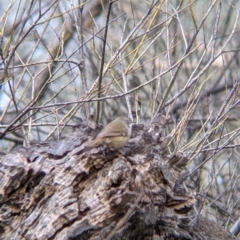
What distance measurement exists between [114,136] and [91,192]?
383 millimetres

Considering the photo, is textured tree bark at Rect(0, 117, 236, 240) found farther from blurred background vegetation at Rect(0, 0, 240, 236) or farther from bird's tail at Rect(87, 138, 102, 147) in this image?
blurred background vegetation at Rect(0, 0, 240, 236)

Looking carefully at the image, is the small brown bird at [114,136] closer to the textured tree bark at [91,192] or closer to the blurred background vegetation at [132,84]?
the textured tree bark at [91,192]

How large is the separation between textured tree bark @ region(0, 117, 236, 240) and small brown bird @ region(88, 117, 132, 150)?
0.13 ft

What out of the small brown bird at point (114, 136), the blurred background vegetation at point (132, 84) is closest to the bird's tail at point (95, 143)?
the small brown bird at point (114, 136)

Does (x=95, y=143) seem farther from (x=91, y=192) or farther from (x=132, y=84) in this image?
(x=132, y=84)

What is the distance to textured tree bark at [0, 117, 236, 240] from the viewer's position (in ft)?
12.2

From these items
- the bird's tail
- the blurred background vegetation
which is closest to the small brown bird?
the bird's tail

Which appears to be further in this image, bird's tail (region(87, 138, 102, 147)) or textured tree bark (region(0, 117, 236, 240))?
bird's tail (region(87, 138, 102, 147))

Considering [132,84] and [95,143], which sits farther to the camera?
[132,84]

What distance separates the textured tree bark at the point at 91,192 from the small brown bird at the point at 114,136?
0.13ft

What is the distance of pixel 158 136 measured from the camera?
431 centimetres

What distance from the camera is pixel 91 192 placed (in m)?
3.78

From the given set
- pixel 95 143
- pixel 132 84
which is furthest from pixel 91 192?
pixel 132 84

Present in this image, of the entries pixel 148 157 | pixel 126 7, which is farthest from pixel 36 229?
pixel 126 7
